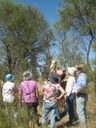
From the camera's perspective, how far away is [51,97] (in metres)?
10.2

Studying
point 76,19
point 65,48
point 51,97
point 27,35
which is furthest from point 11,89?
point 27,35

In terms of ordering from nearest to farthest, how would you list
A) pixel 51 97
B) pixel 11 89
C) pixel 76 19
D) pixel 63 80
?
pixel 51 97, pixel 11 89, pixel 63 80, pixel 76 19

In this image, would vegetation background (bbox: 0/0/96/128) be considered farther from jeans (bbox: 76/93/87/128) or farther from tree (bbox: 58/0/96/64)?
jeans (bbox: 76/93/87/128)

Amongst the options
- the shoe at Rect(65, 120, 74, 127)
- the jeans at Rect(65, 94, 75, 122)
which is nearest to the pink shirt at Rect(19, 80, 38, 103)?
the shoe at Rect(65, 120, 74, 127)

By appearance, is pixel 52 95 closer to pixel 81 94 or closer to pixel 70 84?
pixel 81 94

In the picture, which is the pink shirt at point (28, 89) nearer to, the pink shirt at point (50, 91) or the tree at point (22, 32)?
the pink shirt at point (50, 91)

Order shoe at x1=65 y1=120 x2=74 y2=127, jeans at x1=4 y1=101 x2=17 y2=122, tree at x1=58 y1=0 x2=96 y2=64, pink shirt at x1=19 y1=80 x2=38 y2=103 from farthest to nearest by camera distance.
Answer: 1. tree at x1=58 y1=0 x2=96 y2=64
2. shoe at x1=65 y1=120 x2=74 y2=127
3. pink shirt at x1=19 y1=80 x2=38 y2=103
4. jeans at x1=4 y1=101 x2=17 y2=122

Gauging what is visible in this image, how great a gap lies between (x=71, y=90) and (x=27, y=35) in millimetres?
22199

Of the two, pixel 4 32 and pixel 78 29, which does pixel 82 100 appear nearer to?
pixel 78 29

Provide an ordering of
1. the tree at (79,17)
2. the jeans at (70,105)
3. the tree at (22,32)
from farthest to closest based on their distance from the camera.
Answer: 1. the tree at (22,32)
2. the tree at (79,17)
3. the jeans at (70,105)

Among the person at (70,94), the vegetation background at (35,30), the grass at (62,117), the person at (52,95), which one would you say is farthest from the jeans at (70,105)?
the vegetation background at (35,30)

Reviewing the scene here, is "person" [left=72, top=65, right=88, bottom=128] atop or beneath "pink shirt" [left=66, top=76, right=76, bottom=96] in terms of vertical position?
beneath

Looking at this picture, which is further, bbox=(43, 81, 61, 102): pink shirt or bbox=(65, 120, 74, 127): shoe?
bbox=(65, 120, 74, 127): shoe

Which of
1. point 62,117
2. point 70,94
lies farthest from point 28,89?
point 62,117
